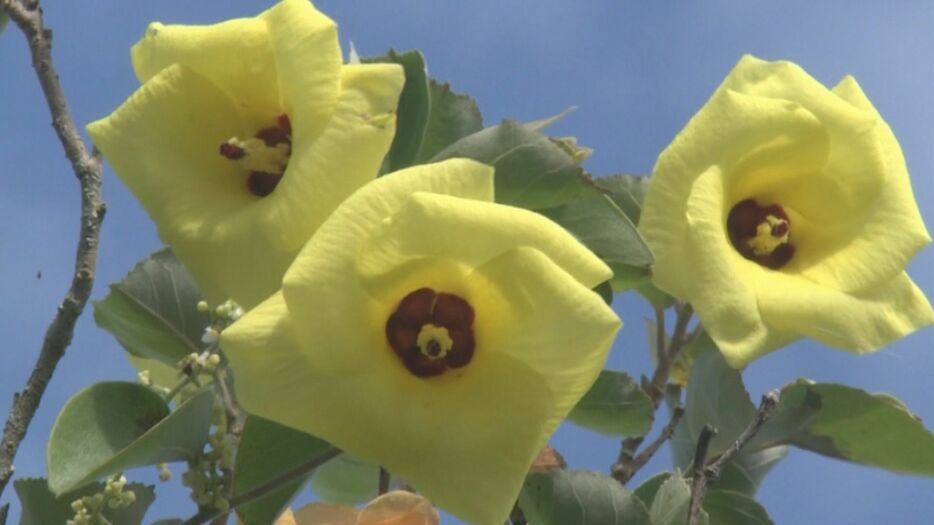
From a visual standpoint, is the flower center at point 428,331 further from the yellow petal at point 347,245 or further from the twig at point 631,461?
the twig at point 631,461

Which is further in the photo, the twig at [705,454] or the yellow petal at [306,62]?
the twig at [705,454]

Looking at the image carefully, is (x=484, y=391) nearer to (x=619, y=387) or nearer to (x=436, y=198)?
(x=436, y=198)

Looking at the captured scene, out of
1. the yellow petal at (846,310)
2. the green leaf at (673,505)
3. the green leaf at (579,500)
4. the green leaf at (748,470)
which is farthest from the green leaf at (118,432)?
the green leaf at (748,470)

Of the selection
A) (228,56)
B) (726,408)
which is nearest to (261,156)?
(228,56)

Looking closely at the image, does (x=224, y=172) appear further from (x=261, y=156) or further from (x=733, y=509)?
(x=733, y=509)

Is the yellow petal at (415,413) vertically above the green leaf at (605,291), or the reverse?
the green leaf at (605,291)

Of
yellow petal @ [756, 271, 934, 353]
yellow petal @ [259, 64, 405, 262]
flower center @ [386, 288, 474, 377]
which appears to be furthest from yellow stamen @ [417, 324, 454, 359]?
yellow petal @ [756, 271, 934, 353]
